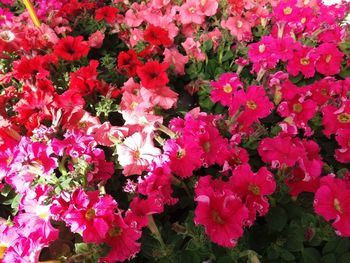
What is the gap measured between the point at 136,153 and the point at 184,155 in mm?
173

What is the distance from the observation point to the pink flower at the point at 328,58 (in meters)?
1.75

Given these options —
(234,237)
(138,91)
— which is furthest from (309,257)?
(138,91)

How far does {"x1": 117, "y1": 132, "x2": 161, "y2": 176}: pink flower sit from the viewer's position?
1.21 metres

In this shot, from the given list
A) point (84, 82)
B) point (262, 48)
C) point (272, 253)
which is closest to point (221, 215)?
point (272, 253)

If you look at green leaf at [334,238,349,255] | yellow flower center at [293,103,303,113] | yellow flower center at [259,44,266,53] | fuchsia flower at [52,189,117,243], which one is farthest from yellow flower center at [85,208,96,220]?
yellow flower center at [259,44,266,53]

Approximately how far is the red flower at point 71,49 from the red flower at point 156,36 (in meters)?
0.29

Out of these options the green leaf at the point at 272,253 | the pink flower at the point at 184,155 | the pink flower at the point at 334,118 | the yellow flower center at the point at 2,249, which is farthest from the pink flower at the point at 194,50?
the yellow flower center at the point at 2,249

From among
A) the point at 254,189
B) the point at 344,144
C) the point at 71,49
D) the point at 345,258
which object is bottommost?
the point at 345,258

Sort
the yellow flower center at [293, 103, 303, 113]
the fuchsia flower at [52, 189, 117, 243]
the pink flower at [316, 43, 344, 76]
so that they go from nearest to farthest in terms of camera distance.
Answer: the fuchsia flower at [52, 189, 117, 243] → the yellow flower center at [293, 103, 303, 113] → the pink flower at [316, 43, 344, 76]

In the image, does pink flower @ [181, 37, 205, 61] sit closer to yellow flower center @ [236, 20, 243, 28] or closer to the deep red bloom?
yellow flower center @ [236, 20, 243, 28]

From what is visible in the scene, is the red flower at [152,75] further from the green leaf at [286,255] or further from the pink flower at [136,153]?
the green leaf at [286,255]

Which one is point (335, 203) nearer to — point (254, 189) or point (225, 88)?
point (254, 189)

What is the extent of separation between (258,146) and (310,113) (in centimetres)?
27

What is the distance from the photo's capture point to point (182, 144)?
1.18 m
